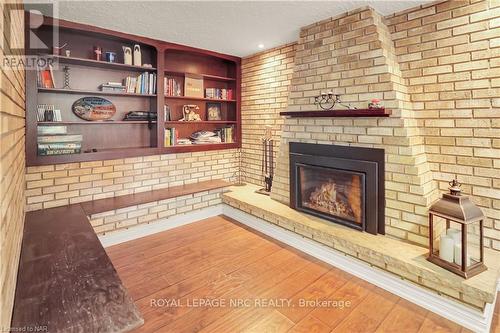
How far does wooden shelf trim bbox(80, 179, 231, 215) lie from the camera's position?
2.99 meters

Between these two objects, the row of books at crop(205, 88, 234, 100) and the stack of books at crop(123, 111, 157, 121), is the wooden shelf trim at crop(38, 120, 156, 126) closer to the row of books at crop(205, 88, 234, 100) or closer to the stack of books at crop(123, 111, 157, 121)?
the stack of books at crop(123, 111, 157, 121)

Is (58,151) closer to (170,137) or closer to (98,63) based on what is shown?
(98,63)

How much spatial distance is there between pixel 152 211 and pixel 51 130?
55.2 inches

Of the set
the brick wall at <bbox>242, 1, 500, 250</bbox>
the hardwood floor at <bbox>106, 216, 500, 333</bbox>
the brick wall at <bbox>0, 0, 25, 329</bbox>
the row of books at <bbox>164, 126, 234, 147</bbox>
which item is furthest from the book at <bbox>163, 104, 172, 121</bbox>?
the brick wall at <bbox>0, 0, 25, 329</bbox>

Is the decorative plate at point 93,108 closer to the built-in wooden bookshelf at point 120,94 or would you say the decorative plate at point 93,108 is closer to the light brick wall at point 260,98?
the built-in wooden bookshelf at point 120,94

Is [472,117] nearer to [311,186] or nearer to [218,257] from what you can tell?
[311,186]

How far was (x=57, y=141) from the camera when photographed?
2904 mm

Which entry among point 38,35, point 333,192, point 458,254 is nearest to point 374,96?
point 333,192

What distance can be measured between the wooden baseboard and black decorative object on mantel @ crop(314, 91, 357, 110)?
1.43 metres

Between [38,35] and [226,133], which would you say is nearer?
[38,35]

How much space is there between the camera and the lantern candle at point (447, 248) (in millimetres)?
2016

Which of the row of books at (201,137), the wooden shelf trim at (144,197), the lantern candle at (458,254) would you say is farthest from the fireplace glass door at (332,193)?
the row of books at (201,137)

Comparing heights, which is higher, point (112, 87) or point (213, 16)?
point (213, 16)

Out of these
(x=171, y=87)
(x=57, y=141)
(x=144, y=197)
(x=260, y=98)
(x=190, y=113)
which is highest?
(x=171, y=87)
